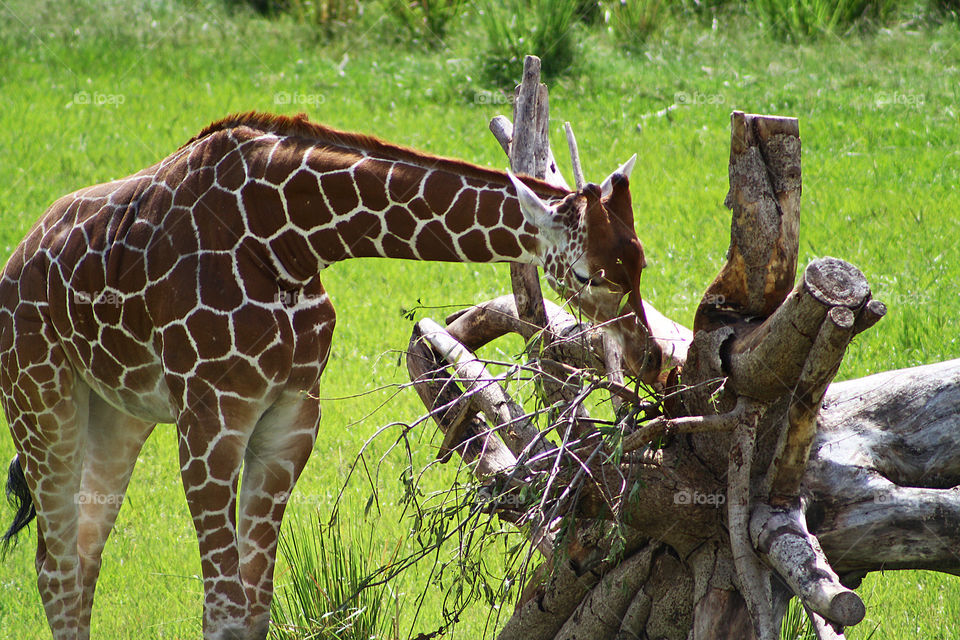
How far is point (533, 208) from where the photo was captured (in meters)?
3.81

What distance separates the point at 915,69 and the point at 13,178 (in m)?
10.2

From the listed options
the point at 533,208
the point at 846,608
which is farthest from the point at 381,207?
the point at 846,608

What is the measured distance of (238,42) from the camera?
48.1 feet

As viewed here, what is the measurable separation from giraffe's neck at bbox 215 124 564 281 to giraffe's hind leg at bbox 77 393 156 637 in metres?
1.55

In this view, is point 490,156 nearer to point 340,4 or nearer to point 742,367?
point 340,4

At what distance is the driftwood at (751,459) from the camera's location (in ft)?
11.4

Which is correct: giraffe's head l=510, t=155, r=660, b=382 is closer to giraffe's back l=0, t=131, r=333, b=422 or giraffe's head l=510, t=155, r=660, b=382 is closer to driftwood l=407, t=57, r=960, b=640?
driftwood l=407, t=57, r=960, b=640

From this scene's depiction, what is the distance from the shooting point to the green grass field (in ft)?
21.0

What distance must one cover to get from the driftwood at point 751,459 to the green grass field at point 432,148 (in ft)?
6.02

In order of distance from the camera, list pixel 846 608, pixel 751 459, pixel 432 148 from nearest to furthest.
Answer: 1. pixel 846 608
2. pixel 751 459
3. pixel 432 148

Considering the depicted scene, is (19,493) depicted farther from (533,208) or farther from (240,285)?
(533,208)

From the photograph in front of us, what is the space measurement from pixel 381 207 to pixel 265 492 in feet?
4.41

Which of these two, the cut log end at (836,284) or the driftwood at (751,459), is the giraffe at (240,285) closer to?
the driftwood at (751,459)

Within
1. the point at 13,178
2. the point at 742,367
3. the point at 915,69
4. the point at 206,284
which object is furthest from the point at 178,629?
the point at 915,69
